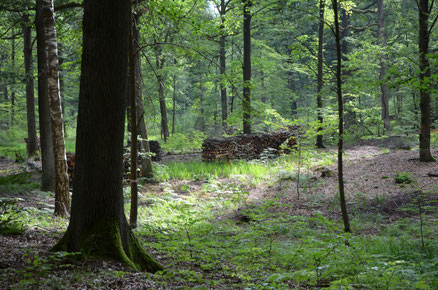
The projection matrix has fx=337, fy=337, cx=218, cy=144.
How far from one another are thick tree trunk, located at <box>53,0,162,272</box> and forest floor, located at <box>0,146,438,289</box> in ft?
0.76

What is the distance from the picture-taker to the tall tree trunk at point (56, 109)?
20.2 ft

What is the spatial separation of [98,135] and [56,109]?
342 cm

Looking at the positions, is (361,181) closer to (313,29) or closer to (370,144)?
(370,144)

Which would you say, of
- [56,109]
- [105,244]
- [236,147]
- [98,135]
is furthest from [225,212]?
[236,147]

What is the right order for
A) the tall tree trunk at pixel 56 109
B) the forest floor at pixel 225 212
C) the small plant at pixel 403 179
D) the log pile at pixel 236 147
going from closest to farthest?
the forest floor at pixel 225 212, the tall tree trunk at pixel 56 109, the small plant at pixel 403 179, the log pile at pixel 236 147

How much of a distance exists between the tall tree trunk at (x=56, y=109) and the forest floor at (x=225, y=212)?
0.38 metres

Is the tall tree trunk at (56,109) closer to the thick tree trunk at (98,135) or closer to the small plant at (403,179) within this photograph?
the thick tree trunk at (98,135)

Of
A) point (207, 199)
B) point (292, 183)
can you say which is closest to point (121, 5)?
point (207, 199)

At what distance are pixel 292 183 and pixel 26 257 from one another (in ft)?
25.5

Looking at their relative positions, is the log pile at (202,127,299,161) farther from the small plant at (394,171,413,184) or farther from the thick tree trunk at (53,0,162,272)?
the thick tree trunk at (53,0,162,272)

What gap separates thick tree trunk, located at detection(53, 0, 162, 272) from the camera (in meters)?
3.43

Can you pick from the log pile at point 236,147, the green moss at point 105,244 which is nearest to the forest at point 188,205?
the green moss at point 105,244

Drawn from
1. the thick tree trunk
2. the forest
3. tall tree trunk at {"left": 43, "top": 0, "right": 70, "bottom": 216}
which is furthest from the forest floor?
tall tree trunk at {"left": 43, "top": 0, "right": 70, "bottom": 216}

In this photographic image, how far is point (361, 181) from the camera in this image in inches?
361
